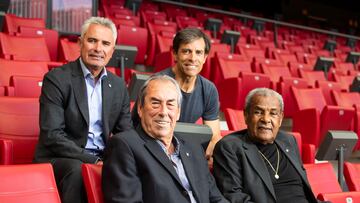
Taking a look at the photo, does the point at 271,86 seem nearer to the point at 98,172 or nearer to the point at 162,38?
the point at 162,38

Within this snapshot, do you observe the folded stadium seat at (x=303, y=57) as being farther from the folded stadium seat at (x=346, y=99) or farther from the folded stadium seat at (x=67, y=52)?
the folded stadium seat at (x=67, y=52)

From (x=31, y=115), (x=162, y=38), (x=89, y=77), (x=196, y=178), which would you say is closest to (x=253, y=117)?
(x=196, y=178)

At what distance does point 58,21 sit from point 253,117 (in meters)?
2.27

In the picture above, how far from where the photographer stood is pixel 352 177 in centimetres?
187

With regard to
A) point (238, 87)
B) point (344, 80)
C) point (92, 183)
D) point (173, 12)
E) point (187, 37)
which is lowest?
point (344, 80)

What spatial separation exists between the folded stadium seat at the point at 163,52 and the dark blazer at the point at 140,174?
6.58 ft

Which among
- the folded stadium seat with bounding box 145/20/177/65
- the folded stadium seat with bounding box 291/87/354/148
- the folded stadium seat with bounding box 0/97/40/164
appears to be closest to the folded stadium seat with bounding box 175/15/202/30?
the folded stadium seat with bounding box 145/20/177/65

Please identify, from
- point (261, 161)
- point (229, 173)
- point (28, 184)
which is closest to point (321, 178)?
point (261, 161)

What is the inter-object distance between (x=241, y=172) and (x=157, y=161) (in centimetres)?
37

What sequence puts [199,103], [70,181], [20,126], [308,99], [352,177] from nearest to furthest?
[70,181] → [20,126] → [199,103] → [352,177] → [308,99]

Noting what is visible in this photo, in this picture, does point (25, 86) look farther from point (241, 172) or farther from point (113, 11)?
point (113, 11)

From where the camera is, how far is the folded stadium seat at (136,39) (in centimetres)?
381

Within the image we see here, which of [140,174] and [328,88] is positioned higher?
[140,174]

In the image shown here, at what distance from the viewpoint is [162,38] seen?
12.9 feet
